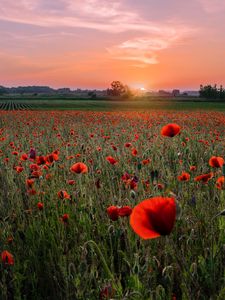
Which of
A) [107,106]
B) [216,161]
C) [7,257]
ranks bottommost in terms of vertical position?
[7,257]

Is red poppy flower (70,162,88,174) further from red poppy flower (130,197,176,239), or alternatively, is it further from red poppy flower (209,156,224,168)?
red poppy flower (130,197,176,239)

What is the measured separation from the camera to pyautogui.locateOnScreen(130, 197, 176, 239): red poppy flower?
3.82 ft

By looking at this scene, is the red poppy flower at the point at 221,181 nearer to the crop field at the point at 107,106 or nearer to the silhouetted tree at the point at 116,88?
the crop field at the point at 107,106

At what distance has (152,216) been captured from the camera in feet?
3.84

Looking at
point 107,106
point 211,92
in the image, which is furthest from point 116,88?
point 107,106

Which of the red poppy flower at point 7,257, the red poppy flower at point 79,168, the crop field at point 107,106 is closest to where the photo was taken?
the red poppy flower at point 7,257

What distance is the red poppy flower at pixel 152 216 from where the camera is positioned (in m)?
1.17

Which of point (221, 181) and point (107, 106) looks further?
point (107, 106)

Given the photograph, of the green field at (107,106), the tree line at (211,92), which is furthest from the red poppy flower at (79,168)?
the tree line at (211,92)

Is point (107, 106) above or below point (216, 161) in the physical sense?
above

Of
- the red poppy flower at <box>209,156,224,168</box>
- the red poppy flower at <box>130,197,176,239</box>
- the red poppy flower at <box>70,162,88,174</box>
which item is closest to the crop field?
the red poppy flower at <box>70,162,88,174</box>

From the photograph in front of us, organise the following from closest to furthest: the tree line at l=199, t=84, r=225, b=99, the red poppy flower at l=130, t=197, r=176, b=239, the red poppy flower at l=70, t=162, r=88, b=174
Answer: the red poppy flower at l=130, t=197, r=176, b=239, the red poppy flower at l=70, t=162, r=88, b=174, the tree line at l=199, t=84, r=225, b=99

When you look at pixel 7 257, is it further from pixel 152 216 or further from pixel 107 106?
pixel 107 106

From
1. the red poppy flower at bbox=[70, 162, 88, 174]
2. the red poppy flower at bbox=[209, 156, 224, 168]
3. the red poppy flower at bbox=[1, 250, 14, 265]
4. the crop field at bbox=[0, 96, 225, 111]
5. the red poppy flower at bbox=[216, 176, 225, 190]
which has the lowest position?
the red poppy flower at bbox=[1, 250, 14, 265]
